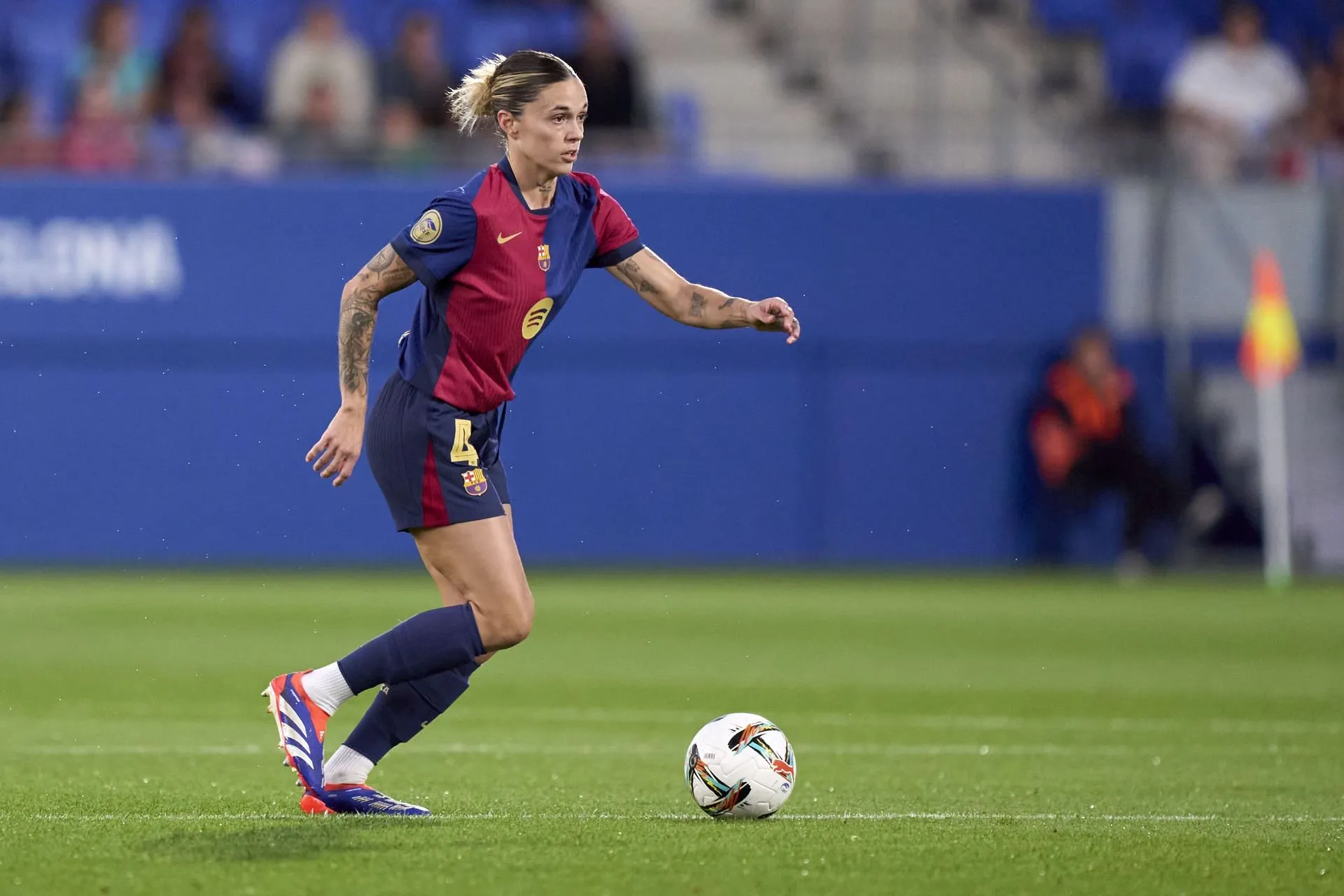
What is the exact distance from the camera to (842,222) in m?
20.1

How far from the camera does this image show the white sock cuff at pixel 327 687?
6164 millimetres

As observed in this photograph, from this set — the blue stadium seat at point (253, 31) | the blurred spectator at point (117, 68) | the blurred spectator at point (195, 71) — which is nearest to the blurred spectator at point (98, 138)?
the blurred spectator at point (117, 68)

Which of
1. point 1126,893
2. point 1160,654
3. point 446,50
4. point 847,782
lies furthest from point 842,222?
point 1126,893

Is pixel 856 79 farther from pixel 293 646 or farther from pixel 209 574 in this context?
pixel 293 646

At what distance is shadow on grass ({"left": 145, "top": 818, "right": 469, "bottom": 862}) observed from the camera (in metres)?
5.64

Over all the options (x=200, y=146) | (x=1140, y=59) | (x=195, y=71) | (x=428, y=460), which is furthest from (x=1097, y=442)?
(x=428, y=460)

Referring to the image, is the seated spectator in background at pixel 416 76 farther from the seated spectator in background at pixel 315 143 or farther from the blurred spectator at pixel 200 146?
the blurred spectator at pixel 200 146

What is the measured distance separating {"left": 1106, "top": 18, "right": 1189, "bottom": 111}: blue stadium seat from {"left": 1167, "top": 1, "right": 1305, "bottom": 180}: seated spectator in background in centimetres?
62

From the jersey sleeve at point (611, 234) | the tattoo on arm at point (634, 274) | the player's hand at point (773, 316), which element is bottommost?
the player's hand at point (773, 316)

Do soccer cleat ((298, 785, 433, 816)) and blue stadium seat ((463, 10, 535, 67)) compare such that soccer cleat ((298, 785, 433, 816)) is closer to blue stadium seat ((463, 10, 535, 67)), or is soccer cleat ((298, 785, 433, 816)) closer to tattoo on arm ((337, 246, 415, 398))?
tattoo on arm ((337, 246, 415, 398))

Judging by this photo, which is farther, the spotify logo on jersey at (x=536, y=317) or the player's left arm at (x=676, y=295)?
the player's left arm at (x=676, y=295)

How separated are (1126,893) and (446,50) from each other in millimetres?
16636

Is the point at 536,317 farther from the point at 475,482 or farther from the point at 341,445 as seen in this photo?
the point at 341,445

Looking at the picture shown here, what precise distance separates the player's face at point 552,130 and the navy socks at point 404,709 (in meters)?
1.52
